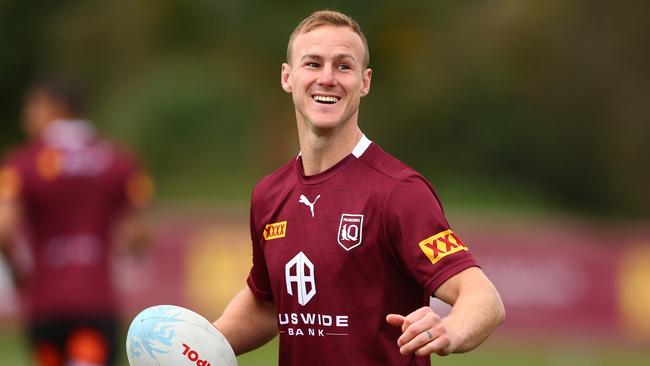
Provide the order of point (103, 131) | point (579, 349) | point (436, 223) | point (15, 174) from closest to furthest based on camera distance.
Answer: point (436, 223)
point (15, 174)
point (579, 349)
point (103, 131)

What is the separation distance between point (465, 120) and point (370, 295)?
26035 mm

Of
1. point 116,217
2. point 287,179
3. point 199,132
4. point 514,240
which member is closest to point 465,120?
point 199,132

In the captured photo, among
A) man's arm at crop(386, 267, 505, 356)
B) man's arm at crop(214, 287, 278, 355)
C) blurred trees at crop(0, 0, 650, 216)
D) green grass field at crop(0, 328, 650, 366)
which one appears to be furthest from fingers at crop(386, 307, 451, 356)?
blurred trees at crop(0, 0, 650, 216)

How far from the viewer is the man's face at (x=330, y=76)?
544cm

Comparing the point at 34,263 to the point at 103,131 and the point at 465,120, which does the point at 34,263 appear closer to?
the point at 103,131

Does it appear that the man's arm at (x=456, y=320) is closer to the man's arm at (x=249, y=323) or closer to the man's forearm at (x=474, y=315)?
the man's forearm at (x=474, y=315)

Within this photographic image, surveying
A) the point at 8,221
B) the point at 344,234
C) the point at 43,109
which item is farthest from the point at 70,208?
the point at 344,234

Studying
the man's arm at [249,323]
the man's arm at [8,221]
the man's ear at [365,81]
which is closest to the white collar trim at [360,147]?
the man's ear at [365,81]

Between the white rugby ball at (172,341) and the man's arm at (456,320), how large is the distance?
0.89 m

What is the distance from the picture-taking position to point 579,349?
16.9m

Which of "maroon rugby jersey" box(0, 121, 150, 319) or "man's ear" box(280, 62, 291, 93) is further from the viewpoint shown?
"maroon rugby jersey" box(0, 121, 150, 319)

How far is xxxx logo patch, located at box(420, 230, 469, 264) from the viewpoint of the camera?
16.8 feet

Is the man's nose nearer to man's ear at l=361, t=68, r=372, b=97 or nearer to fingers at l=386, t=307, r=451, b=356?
man's ear at l=361, t=68, r=372, b=97

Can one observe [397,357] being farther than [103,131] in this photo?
No
